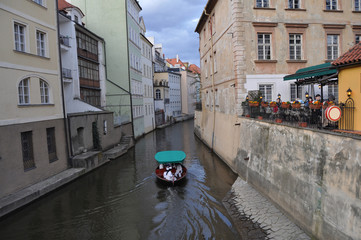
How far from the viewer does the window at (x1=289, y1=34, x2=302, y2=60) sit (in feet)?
55.6

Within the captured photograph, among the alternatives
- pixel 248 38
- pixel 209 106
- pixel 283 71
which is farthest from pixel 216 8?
pixel 209 106

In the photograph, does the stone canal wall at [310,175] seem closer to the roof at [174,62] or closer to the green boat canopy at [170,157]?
the green boat canopy at [170,157]

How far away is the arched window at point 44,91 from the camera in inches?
576

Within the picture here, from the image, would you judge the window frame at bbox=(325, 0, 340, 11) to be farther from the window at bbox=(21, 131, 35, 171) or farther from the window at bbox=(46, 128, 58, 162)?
the window at bbox=(21, 131, 35, 171)

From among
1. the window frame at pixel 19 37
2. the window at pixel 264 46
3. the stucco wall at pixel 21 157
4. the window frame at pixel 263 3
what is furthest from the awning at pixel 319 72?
the window frame at pixel 19 37

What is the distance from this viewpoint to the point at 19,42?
Result: 13000 millimetres

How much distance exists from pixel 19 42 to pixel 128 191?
9.22m

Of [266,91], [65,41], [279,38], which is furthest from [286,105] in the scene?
[65,41]

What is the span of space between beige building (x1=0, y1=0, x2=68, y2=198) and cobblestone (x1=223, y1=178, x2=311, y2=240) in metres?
9.69

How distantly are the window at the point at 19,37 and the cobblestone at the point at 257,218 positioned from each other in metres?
12.3

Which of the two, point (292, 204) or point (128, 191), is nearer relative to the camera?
point (292, 204)

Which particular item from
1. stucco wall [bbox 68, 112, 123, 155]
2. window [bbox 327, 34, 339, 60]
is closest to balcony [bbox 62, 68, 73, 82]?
stucco wall [bbox 68, 112, 123, 155]

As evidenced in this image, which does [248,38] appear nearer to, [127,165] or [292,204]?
[292,204]

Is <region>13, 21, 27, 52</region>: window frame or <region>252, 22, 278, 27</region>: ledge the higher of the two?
<region>252, 22, 278, 27</region>: ledge
